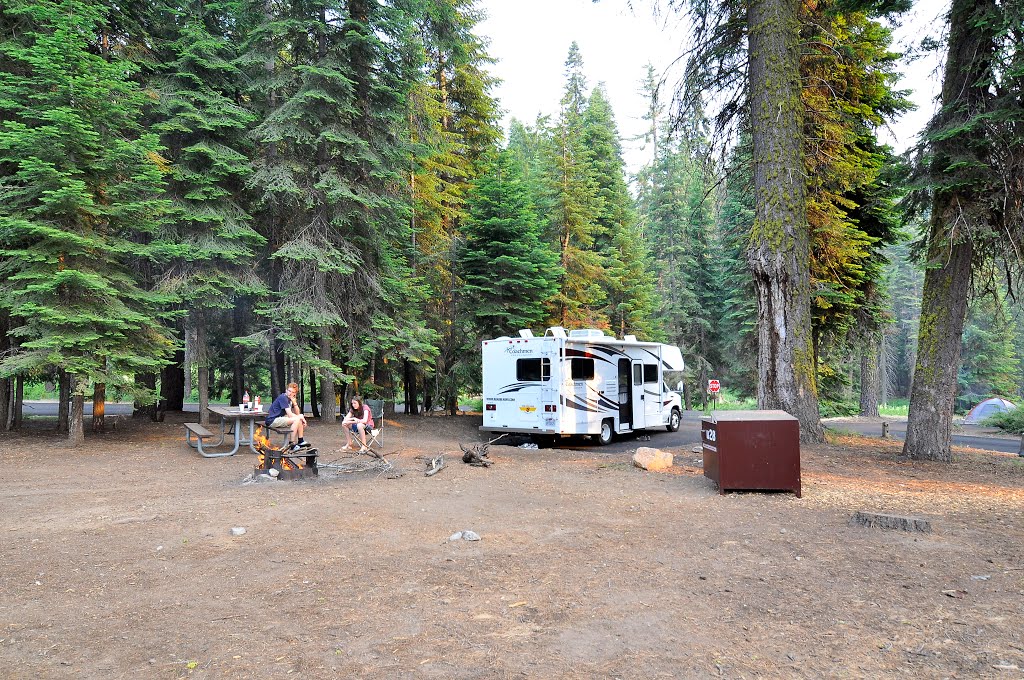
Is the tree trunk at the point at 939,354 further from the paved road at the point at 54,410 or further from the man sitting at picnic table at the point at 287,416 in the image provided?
the paved road at the point at 54,410

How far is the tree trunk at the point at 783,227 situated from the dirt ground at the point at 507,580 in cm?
329

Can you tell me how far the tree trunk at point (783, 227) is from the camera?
12.1 metres

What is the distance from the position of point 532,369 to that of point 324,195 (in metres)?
7.10

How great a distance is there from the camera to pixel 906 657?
3.53 meters

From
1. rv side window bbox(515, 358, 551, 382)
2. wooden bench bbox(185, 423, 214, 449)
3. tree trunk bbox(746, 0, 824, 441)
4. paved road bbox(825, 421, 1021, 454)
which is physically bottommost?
paved road bbox(825, 421, 1021, 454)

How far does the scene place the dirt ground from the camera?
3.56 meters

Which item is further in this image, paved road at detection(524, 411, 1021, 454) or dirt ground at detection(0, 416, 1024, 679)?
paved road at detection(524, 411, 1021, 454)

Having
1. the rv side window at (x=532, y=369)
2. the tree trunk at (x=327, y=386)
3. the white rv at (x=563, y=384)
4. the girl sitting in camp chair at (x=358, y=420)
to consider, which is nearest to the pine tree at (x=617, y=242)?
the white rv at (x=563, y=384)

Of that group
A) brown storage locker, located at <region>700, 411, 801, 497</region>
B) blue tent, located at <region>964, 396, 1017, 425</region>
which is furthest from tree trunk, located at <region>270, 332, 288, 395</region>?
blue tent, located at <region>964, 396, 1017, 425</region>

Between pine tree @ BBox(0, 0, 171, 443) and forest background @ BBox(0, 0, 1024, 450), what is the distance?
6 cm

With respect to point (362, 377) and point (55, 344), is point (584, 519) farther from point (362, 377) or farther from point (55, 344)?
point (362, 377)

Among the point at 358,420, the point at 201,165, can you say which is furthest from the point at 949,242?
the point at 201,165

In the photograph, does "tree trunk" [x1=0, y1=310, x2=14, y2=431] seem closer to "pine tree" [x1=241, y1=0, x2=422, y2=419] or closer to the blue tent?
"pine tree" [x1=241, y1=0, x2=422, y2=419]

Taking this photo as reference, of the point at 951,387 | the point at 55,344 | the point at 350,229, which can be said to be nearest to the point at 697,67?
the point at 951,387
